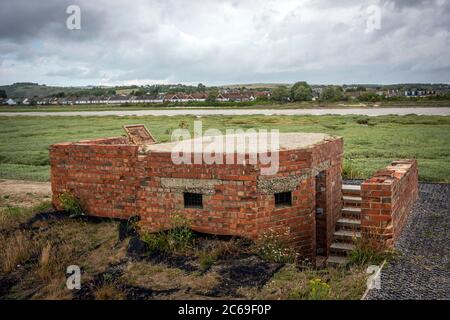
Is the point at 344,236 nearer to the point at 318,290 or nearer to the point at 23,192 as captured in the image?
the point at 318,290

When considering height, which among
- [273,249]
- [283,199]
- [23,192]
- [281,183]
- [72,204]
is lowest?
[23,192]

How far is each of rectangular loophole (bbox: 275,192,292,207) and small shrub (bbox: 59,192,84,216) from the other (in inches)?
170

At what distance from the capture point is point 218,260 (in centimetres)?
643

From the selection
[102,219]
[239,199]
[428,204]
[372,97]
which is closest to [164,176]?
[239,199]

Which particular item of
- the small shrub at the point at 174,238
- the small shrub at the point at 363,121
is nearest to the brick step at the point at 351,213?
the small shrub at the point at 174,238

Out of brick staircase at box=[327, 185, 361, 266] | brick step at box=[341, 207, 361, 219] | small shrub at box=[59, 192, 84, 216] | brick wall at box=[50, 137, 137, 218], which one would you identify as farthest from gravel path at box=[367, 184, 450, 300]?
small shrub at box=[59, 192, 84, 216]

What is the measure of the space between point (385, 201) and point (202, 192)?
289 cm

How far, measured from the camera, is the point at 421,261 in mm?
6473

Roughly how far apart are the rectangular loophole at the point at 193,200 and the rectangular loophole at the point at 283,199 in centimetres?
124

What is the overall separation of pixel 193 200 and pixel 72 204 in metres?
3.23

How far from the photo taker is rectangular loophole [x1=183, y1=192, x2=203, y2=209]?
277 inches

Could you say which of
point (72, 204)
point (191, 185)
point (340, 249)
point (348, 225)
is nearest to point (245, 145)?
point (191, 185)

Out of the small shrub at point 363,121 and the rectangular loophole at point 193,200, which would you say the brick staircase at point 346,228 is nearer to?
the rectangular loophole at point 193,200
